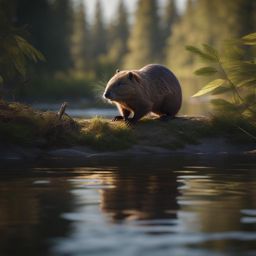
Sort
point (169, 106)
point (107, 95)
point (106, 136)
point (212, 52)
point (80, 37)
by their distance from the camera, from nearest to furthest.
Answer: point (212, 52) → point (107, 95) → point (106, 136) → point (169, 106) → point (80, 37)

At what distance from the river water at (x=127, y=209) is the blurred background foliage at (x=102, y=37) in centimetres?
431

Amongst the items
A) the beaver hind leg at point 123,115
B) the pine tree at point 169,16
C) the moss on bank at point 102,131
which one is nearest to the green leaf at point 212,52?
the moss on bank at point 102,131

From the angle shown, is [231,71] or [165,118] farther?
[165,118]

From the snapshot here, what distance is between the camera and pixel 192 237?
26.5 feet

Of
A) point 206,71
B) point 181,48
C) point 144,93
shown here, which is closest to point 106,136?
point 144,93

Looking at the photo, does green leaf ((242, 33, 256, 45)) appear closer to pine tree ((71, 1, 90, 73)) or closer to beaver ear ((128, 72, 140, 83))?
beaver ear ((128, 72, 140, 83))

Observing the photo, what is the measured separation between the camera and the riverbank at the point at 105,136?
17.3 m

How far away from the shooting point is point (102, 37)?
556ft

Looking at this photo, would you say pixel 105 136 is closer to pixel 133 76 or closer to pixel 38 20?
pixel 133 76

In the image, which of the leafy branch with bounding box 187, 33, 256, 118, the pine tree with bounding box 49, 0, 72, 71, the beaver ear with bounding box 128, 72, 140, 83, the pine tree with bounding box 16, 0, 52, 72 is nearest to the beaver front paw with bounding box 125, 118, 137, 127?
the beaver ear with bounding box 128, 72, 140, 83

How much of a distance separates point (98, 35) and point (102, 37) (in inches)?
43.4

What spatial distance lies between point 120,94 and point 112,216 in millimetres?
9113

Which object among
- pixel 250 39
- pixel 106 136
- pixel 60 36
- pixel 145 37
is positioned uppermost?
pixel 145 37

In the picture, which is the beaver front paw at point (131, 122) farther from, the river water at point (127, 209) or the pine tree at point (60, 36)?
the pine tree at point (60, 36)
